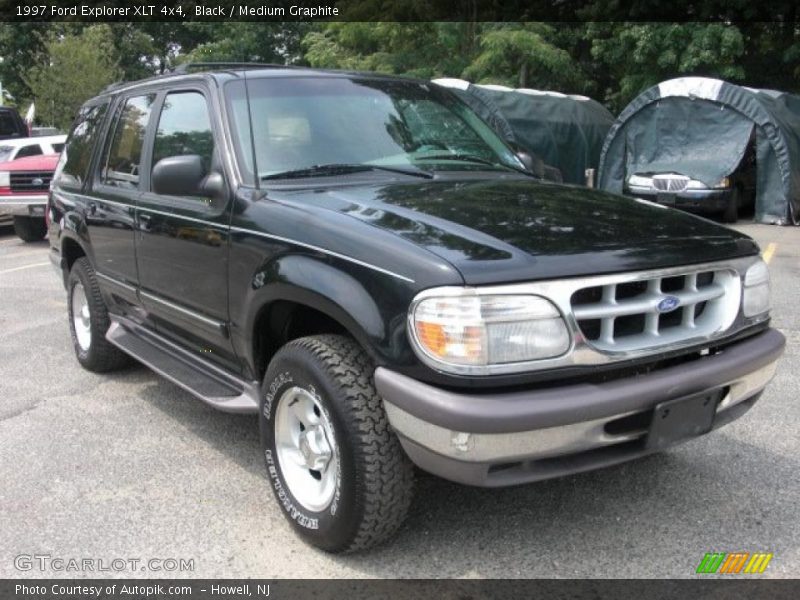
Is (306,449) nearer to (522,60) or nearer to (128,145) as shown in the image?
(128,145)

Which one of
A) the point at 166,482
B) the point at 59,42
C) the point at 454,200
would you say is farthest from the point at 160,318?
the point at 59,42

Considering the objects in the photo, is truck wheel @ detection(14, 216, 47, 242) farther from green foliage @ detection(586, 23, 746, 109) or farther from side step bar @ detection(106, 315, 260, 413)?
green foliage @ detection(586, 23, 746, 109)

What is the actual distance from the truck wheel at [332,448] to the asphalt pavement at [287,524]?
17 centimetres

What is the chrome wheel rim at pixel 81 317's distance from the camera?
18.1 ft

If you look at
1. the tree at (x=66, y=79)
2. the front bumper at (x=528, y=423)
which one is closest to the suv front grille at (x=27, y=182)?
the front bumper at (x=528, y=423)

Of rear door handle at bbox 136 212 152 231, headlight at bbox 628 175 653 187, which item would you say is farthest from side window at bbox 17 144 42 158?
rear door handle at bbox 136 212 152 231

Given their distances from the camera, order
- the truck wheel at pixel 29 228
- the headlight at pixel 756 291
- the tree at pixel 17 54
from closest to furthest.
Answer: the headlight at pixel 756 291, the truck wheel at pixel 29 228, the tree at pixel 17 54

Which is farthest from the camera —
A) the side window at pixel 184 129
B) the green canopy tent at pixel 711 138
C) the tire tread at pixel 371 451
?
the green canopy tent at pixel 711 138

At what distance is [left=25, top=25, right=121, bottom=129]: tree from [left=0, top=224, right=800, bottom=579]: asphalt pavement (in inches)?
1021

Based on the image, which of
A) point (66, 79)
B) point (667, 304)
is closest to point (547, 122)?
point (667, 304)

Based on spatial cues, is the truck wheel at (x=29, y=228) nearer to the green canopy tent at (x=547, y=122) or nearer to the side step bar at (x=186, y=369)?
the green canopy tent at (x=547, y=122)

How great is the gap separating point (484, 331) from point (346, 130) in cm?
169

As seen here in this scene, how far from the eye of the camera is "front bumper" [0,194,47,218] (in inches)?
496

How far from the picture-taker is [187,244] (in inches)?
148
